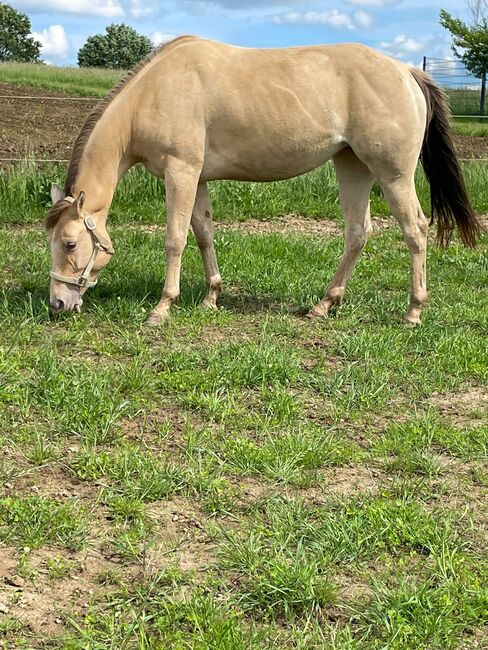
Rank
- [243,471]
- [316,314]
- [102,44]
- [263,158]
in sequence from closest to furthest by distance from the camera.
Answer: [243,471] → [263,158] → [316,314] → [102,44]

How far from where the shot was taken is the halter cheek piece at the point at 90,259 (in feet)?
16.6

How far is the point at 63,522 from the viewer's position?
2787mm

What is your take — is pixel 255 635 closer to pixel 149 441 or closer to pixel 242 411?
pixel 149 441

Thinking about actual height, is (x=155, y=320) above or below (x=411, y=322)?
above

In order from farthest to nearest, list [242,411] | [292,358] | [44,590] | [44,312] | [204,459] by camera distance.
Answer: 1. [44,312]
2. [292,358]
3. [242,411]
4. [204,459]
5. [44,590]

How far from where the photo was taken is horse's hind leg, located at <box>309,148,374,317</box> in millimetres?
5828

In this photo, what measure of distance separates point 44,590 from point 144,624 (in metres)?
0.39

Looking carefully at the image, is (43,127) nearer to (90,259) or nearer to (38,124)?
(38,124)

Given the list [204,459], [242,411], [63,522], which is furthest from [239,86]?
[63,522]

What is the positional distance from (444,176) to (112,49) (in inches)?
2816

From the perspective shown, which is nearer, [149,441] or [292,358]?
[149,441]

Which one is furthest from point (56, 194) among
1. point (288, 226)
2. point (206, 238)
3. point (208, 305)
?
point (288, 226)

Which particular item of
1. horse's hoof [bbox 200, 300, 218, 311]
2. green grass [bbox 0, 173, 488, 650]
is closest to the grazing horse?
horse's hoof [bbox 200, 300, 218, 311]

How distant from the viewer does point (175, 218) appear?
17.4ft
